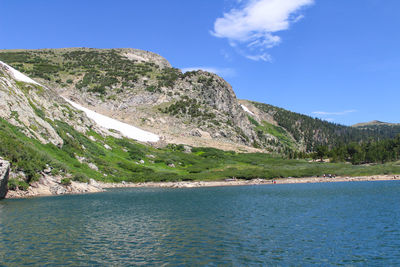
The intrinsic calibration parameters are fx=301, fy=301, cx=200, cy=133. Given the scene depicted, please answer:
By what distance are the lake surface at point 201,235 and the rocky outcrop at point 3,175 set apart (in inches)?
192

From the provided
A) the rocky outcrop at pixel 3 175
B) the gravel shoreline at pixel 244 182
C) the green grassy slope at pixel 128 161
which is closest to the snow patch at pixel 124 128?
the green grassy slope at pixel 128 161

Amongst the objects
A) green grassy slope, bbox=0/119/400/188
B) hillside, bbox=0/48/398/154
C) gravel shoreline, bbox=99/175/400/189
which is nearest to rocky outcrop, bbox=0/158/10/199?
green grassy slope, bbox=0/119/400/188

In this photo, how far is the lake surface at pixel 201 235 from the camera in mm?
18406

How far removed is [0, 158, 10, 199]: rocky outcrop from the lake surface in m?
4.88

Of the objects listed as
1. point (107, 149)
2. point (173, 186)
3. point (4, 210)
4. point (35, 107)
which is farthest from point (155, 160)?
point (4, 210)

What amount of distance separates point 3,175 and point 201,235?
31510 mm

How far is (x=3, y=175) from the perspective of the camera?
133 feet

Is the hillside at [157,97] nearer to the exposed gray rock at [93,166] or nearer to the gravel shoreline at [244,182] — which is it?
the gravel shoreline at [244,182]

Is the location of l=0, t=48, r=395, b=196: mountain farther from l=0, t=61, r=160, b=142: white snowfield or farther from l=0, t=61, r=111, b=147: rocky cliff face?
l=0, t=61, r=160, b=142: white snowfield

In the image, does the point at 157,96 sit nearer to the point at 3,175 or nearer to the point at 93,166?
the point at 93,166

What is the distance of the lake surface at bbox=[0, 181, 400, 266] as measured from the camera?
18.4 metres

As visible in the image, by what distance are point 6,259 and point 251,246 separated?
1541 centimetres

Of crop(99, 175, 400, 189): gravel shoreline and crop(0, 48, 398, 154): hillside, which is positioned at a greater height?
crop(0, 48, 398, 154): hillside

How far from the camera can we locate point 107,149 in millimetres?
93562
